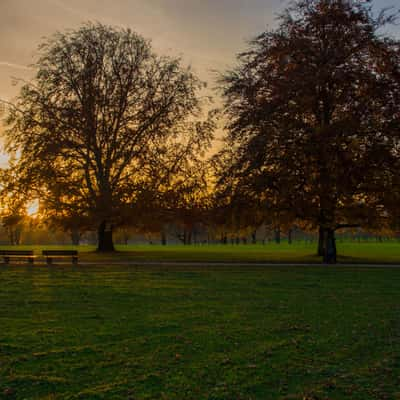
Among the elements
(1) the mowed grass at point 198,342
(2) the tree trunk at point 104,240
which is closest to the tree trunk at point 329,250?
(1) the mowed grass at point 198,342

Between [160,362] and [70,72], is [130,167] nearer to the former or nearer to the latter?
[70,72]

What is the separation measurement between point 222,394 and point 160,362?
4.92 feet

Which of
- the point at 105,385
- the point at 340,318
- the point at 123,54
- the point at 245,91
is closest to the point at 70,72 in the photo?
the point at 123,54

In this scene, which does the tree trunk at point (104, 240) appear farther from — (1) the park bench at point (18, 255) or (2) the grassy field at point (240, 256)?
(1) the park bench at point (18, 255)

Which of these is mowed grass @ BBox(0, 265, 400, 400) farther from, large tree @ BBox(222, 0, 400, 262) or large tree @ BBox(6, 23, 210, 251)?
large tree @ BBox(6, 23, 210, 251)

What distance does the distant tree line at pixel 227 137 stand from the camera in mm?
24656

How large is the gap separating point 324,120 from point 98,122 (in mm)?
15936

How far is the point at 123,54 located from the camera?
34.1 metres

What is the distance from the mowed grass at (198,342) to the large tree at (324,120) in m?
10.2

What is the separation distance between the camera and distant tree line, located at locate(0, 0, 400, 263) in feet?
80.9

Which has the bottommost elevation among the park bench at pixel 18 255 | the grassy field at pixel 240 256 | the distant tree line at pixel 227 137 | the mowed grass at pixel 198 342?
the mowed grass at pixel 198 342

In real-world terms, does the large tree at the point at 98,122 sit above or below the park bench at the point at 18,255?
above

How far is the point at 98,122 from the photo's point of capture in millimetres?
33438

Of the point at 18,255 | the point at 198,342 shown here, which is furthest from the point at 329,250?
the point at 198,342
